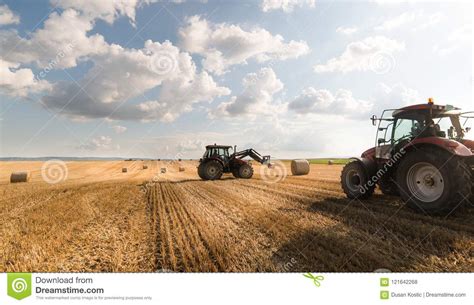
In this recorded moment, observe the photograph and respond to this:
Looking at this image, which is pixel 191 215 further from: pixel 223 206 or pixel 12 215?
pixel 12 215

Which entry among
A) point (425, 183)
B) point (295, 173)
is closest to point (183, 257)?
point (425, 183)

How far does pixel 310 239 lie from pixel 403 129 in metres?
4.81

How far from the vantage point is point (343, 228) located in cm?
575

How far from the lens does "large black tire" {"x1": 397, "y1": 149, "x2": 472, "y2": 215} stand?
5.79 metres

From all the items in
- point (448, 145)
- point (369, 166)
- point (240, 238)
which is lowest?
point (240, 238)

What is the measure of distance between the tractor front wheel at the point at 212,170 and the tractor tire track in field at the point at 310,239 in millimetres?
10539

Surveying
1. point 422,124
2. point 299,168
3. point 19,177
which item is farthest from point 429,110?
point 19,177

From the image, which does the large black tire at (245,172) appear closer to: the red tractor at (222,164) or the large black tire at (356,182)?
the red tractor at (222,164)

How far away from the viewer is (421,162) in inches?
257

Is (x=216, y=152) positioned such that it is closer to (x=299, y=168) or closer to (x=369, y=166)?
(x=299, y=168)

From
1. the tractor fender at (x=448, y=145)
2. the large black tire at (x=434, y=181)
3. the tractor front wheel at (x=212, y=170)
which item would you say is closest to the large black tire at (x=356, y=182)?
the large black tire at (x=434, y=181)

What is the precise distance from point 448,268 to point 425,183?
3.11 metres

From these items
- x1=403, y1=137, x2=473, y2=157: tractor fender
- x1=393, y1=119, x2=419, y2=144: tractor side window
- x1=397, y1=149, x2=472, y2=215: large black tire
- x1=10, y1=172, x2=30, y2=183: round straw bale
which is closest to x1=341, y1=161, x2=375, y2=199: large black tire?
x1=393, y1=119, x2=419, y2=144: tractor side window

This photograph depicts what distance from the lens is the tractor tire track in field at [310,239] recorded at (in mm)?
4004
